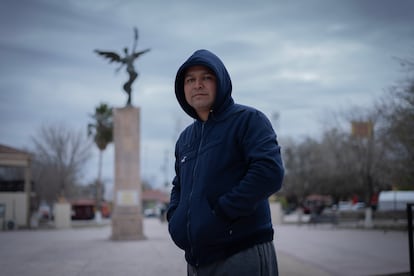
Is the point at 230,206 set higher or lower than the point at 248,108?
lower

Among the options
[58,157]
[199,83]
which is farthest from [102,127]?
[199,83]

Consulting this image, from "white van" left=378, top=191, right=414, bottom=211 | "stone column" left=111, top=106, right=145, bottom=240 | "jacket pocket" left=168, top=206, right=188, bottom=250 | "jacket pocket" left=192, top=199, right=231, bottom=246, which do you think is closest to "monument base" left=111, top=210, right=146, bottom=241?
"stone column" left=111, top=106, right=145, bottom=240

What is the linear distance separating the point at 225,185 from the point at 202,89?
0.60m

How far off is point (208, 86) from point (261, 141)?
0.51 metres

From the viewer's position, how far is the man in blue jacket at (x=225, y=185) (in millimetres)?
2430

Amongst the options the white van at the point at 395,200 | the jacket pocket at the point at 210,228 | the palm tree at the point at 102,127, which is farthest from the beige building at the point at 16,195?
the jacket pocket at the point at 210,228

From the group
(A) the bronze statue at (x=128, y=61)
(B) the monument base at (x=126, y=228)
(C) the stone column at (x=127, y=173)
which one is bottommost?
(B) the monument base at (x=126, y=228)

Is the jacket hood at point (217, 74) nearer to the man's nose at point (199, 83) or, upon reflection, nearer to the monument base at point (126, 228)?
the man's nose at point (199, 83)

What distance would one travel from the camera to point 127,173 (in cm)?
1839

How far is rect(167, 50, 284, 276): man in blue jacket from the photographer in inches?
95.7

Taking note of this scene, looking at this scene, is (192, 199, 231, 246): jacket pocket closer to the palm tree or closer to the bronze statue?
the bronze statue

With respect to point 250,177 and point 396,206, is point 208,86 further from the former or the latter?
point 396,206

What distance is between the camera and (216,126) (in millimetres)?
2721

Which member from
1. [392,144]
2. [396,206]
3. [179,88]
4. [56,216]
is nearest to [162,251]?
[179,88]
